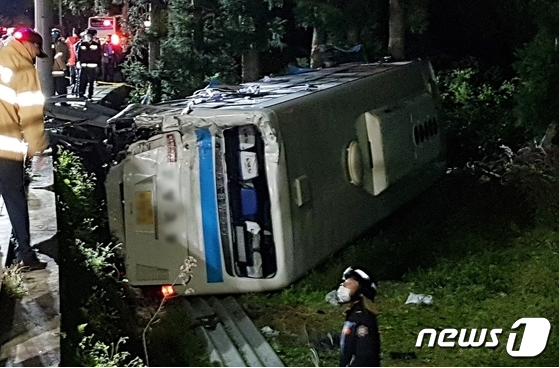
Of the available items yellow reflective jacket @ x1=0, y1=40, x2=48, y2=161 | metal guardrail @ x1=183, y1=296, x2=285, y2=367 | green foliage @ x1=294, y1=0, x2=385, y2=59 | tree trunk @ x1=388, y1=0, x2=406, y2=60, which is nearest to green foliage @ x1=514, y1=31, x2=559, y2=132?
tree trunk @ x1=388, y1=0, x2=406, y2=60

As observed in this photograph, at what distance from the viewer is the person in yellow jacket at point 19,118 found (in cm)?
325

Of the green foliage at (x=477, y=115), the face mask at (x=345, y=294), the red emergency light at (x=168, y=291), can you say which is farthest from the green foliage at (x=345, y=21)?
the face mask at (x=345, y=294)

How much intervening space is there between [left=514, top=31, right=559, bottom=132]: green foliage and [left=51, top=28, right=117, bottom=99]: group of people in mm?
4200

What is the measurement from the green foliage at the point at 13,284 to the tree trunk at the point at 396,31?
19.8 feet

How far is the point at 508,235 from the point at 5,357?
429cm

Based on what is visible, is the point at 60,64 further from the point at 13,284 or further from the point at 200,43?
the point at 13,284

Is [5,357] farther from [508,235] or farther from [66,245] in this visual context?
[508,235]

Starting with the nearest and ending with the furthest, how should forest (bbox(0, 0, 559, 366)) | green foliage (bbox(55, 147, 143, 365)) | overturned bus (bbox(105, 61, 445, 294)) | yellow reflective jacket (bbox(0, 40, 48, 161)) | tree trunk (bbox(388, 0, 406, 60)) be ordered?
yellow reflective jacket (bbox(0, 40, 48, 161)), green foliage (bbox(55, 147, 143, 365)), forest (bbox(0, 0, 559, 366)), overturned bus (bbox(105, 61, 445, 294)), tree trunk (bbox(388, 0, 406, 60))

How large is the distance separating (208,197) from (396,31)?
4.81 m

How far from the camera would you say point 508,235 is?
6.01 meters

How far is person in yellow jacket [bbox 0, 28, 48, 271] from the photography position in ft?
10.6

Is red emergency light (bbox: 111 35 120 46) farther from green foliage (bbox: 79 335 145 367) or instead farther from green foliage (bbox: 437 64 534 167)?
green foliage (bbox: 79 335 145 367)

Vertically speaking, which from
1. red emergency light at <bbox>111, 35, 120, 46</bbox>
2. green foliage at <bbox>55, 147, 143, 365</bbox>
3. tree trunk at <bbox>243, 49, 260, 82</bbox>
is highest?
red emergency light at <bbox>111, 35, 120, 46</bbox>

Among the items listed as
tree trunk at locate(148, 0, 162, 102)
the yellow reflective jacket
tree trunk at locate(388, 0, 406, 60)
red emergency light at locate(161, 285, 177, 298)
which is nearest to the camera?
the yellow reflective jacket
